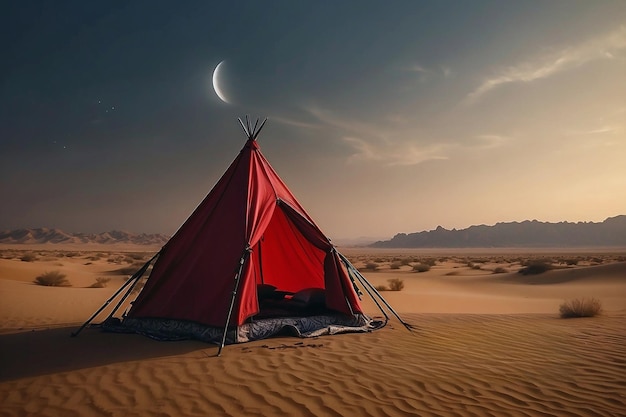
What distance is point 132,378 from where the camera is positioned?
5574 millimetres

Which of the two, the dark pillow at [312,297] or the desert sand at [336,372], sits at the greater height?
the dark pillow at [312,297]

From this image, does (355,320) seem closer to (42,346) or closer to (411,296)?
(42,346)

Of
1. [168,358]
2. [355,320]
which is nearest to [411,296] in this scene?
[355,320]

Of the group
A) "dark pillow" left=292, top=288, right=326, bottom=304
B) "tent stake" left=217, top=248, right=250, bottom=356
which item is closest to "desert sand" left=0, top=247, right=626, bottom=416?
"tent stake" left=217, top=248, right=250, bottom=356

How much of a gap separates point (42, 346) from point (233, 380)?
14.1 feet

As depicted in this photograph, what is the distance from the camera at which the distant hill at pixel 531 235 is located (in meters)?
134

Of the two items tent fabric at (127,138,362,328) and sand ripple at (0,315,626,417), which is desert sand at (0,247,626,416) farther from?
tent fabric at (127,138,362,328)

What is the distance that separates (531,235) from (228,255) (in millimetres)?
159081

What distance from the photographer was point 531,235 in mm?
145750

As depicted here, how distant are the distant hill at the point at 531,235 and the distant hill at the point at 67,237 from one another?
338 feet

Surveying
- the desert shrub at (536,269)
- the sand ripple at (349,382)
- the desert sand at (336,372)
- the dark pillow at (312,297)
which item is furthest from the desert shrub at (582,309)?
the desert shrub at (536,269)

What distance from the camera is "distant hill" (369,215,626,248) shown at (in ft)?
441

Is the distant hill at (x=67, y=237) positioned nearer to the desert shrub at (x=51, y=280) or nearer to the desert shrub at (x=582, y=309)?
the desert shrub at (x=51, y=280)

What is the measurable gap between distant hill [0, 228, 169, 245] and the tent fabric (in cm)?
13470
